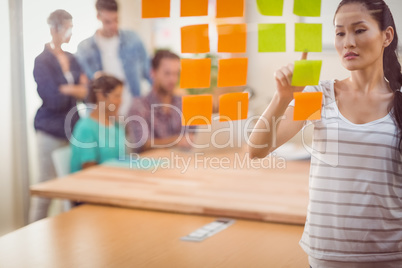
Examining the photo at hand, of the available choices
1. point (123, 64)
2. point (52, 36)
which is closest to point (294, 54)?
point (52, 36)

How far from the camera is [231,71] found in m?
0.91

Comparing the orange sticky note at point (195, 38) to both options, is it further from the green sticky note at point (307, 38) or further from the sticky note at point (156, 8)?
the green sticky note at point (307, 38)

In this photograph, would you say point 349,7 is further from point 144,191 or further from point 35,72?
point 144,191

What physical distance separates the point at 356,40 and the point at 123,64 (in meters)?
1.67

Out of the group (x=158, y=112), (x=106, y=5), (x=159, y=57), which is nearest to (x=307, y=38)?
(x=106, y=5)

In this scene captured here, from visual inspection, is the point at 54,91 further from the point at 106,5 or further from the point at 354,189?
the point at 354,189

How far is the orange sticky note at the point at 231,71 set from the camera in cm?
90

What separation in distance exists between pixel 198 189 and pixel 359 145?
1.00 metres

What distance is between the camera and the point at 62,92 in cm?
160

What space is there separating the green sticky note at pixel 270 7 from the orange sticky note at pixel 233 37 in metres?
0.04

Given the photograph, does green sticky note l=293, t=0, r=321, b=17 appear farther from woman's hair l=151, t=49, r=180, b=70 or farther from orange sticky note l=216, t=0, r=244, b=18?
woman's hair l=151, t=49, r=180, b=70

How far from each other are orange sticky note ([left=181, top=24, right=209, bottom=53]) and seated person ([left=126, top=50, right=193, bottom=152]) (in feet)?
3.64

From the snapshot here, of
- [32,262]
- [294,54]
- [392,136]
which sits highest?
[294,54]

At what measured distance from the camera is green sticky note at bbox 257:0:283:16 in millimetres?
879
